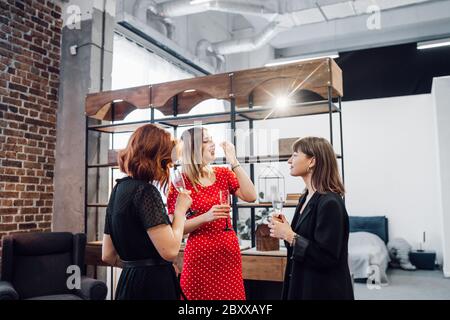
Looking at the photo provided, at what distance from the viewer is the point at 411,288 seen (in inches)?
212

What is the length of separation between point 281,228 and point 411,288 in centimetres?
443

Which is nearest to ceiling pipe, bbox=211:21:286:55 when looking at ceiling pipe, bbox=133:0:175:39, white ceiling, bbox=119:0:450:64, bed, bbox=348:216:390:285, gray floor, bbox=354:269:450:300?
white ceiling, bbox=119:0:450:64

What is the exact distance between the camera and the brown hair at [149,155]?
1.48 m

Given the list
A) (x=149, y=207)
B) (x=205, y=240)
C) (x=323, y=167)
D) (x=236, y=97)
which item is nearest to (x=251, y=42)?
(x=236, y=97)

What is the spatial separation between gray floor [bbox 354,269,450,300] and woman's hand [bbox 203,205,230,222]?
3.54 metres

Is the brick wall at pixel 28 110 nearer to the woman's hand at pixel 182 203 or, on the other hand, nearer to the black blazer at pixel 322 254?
the woman's hand at pixel 182 203

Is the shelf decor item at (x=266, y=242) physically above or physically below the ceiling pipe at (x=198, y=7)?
below

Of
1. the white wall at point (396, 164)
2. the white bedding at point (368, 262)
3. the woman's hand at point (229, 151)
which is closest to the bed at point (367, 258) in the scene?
the white bedding at point (368, 262)

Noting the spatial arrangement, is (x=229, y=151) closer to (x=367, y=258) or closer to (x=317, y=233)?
(x=317, y=233)

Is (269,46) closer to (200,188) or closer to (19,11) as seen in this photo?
(19,11)

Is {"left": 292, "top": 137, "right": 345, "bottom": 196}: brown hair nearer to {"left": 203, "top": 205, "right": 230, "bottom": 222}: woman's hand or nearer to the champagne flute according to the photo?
the champagne flute

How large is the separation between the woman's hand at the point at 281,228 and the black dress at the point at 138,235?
49 cm

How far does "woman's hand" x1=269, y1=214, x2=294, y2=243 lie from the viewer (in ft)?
5.65
